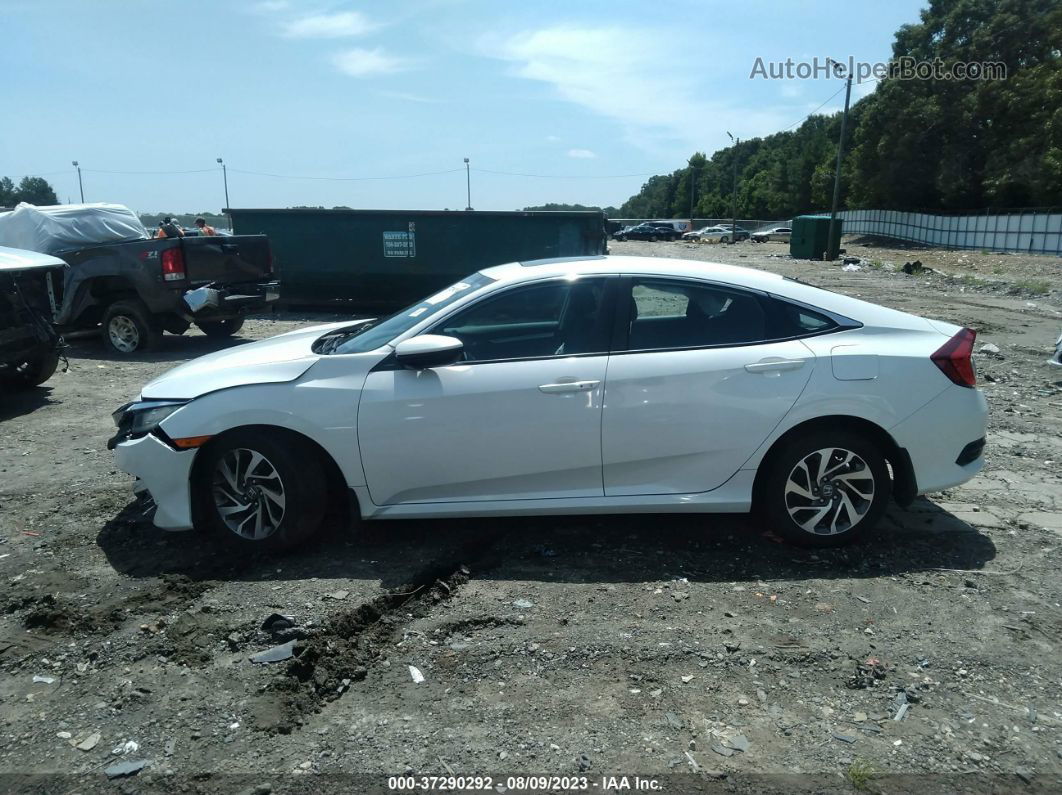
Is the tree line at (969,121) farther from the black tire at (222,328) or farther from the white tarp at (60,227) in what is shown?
A: the white tarp at (60,227)

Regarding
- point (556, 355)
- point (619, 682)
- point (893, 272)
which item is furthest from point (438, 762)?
point (893, 272)

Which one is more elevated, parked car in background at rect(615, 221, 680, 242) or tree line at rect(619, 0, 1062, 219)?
tree line at rect(619, 0, 1062, 219)

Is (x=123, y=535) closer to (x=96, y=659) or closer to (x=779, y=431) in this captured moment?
(x=96, y=659)

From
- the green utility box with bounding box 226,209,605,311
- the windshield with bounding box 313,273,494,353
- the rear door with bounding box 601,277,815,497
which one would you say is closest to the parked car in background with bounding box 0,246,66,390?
the windshield with bounding box 313,273,494,353

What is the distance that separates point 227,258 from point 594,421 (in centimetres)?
908

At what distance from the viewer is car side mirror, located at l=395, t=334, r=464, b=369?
4.44m

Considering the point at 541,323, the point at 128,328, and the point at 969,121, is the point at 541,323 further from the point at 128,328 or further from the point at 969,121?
the point at 969,121

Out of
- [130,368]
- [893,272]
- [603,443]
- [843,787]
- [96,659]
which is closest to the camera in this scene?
[843,787]

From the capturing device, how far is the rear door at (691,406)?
4.48m

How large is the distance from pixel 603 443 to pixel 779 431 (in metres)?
0.95

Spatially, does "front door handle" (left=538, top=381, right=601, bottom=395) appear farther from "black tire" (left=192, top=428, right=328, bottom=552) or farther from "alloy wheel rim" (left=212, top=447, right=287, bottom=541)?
"alloy wheel rim" (left=212, top=447, right=287, bottom=541)

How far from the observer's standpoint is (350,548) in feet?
15.7

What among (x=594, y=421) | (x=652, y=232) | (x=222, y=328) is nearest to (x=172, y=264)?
(x=222, y=328)

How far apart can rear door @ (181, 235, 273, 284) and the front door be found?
819cm
